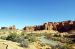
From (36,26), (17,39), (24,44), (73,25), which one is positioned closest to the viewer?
(24,44)

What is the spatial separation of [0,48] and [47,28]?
400 ft

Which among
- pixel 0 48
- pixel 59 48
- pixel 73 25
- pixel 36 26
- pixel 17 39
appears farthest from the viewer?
pixel 36 26

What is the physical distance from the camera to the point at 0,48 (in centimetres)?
1337

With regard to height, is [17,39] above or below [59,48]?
above

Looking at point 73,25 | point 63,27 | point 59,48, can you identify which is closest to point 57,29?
point 63,27

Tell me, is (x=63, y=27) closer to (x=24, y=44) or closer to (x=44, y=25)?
(x=44, y=25)

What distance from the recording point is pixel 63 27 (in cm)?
12712

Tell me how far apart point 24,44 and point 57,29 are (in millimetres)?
117502

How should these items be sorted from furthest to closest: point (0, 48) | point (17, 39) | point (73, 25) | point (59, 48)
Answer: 1. point (73, 25)
2. point (59, 48)
3. point (17, 39)
4. point (0, 48)

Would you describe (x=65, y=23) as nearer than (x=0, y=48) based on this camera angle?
No

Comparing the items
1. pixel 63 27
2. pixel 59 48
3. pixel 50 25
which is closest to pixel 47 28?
pixel 50 25

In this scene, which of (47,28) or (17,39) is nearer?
(17,39)

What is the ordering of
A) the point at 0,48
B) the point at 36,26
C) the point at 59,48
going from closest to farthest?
1. the point at 0,48
2. the point at 59,48
3. the point at 36,26

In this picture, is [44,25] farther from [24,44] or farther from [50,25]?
[24,44]
